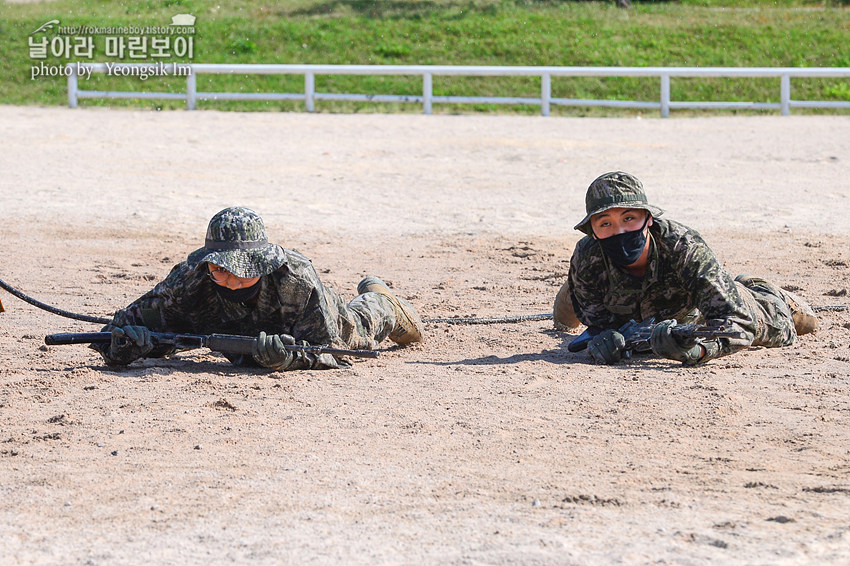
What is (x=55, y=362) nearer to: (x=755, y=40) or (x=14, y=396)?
(x=14, y=396)

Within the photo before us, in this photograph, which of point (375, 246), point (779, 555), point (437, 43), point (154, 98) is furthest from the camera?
point (437, 43)

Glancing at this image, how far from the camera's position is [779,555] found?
3.63m

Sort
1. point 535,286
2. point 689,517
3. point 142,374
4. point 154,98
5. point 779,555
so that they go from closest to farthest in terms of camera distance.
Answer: point 779,555 < point 689,517 < point 142,374 < point 535,286 < point 154,98

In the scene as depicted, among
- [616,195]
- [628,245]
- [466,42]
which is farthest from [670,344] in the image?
[466,42]

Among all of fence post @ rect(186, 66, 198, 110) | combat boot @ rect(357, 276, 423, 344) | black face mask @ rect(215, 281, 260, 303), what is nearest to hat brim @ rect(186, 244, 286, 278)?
black face mask @ rect(215, 281, 260, 303)

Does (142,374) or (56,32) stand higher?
(56,32)

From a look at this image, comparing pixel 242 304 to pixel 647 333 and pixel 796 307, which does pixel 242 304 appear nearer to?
pixel 647 333

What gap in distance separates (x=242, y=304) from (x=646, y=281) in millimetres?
2116

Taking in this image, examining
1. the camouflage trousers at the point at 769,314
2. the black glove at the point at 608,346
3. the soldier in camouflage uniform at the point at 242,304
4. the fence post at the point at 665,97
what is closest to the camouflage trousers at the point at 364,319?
the soldier in camouflage uniform at the point at 242,304

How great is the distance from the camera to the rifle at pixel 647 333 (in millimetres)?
5941

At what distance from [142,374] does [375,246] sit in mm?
4412

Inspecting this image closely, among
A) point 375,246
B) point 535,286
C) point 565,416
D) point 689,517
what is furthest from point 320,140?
point 689,517

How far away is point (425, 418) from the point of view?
530cm

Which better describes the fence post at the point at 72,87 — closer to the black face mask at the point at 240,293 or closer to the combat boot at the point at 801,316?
the black face mask at the point at 240,293
